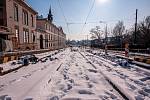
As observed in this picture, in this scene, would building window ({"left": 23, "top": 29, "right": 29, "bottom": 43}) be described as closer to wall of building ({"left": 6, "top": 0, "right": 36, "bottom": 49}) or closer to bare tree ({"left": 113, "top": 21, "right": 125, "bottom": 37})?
wall of building ({"left": 6, "top": 0, "right": 36, "bottom": 49})

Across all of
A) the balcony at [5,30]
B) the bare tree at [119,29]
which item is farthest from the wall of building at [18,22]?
the bare tree at [119,29]

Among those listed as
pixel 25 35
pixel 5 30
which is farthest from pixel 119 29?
pixel 5 30

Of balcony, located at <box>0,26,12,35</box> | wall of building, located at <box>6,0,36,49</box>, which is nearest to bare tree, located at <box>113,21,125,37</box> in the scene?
wall of building, located at <box>6,0,36,49</box>

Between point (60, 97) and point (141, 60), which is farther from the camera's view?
point (141, 60)

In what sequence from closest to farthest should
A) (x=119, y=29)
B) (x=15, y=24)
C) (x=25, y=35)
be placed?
(x=15, y=24), (x=25, y=35), (x=119, y=29)

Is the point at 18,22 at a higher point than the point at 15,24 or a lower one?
higher

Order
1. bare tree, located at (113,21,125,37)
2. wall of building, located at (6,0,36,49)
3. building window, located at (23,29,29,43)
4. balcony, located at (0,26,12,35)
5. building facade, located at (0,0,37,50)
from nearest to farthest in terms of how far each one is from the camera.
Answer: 1. balcony, located at (0,26,12,35)
2. building facade, located at (0,0,37,50)
3. wall of building, located at (6,0,36,49)
4. building window, located at (23,29,29,43)
5. bare tree, located at (113,21,125,37)

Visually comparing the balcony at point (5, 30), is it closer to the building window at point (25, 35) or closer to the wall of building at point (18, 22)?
the wall of building at point (18, 22)

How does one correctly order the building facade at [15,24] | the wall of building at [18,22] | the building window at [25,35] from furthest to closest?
the building window at [25,35], the wall of building at [18,22], the building facade at [15,24]

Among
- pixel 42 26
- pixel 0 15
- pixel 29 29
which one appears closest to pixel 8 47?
pixel 0 15

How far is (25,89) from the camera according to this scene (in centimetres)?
669

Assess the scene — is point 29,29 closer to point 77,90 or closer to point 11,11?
point 11,11

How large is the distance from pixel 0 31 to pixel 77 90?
873 inches

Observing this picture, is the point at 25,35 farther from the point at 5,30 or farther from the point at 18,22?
the point at 5,30
